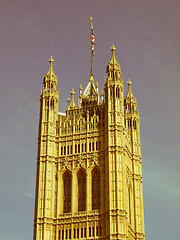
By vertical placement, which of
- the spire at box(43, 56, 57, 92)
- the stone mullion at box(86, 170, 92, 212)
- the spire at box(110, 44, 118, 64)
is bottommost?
the stone mullion at box(86, 170, 92, 212)

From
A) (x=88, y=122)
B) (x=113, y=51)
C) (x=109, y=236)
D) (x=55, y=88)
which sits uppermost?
(x=113, y=51)

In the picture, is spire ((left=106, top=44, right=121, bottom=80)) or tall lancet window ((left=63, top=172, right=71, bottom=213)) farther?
spire ((left=106, top=44, right=121, bottom=80))

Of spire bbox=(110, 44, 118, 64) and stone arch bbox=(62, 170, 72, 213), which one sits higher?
spire bbox=(110, 44, 118, 64)

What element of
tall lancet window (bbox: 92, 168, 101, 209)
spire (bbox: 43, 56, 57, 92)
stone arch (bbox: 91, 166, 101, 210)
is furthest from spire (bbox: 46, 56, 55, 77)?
tall lancet window (bbox: 92, 168, 101, 209)

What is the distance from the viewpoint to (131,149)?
246 ft

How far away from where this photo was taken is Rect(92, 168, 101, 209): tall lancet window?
66.4 meters

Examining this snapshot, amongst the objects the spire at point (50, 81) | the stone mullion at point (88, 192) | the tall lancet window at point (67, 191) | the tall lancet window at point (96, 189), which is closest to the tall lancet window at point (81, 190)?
the stone mullion at point (88, 192)

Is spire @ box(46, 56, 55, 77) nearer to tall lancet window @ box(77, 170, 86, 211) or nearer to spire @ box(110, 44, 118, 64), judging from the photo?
spire @ box(110, 44, 118, 64)

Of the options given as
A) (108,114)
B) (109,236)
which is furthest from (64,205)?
(108,114)

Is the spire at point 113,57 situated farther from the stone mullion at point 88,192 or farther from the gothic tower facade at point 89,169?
the stone mullion at point 88,192

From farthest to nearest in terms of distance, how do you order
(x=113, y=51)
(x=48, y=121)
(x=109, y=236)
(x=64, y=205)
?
(x=113, y=51) < (x=48, y=121) < (x=64, y=205) < (x=109, y=236)

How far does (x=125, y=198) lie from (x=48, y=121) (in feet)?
45.8

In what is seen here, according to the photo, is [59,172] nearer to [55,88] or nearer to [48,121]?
[48,121]

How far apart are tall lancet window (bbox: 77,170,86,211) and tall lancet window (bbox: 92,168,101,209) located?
109cm
